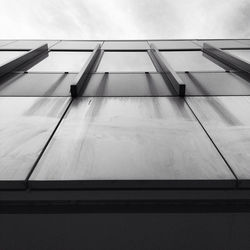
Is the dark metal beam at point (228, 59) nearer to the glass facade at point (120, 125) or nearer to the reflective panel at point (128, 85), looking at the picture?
the glass facade at point (120, 125)

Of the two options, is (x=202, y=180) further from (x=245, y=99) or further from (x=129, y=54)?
(x=129, y=54)

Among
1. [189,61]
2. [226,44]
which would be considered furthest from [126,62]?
[226,44]

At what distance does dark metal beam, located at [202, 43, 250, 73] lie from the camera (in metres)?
8.10

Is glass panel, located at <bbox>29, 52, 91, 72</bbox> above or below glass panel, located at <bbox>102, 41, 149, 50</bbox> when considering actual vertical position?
below

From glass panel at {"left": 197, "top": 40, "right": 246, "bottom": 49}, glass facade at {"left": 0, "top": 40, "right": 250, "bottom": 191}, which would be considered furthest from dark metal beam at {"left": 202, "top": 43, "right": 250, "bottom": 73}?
glass panel at {"left": 197, "top": 40, "right": 246, "bottom": 49}

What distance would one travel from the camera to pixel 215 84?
23.9 ft

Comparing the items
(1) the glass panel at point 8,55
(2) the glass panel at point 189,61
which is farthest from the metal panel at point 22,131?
(2) the glass panel at point 189,61

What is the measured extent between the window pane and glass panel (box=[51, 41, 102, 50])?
1.98ft

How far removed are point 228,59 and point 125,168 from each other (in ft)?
21.1

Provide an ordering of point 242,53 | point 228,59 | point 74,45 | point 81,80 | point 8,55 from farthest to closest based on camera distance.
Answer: point 74,45
point 242,53
point 8,55
point 228,59
point 81,80

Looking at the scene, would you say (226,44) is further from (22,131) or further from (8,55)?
(22,131)

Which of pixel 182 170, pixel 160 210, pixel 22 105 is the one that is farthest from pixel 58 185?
pixel 22 105

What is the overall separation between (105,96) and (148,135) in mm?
2150

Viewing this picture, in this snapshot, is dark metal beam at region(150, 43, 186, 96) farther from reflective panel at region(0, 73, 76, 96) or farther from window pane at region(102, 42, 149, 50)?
reflective panel at region(0, 73, 76, 96)
